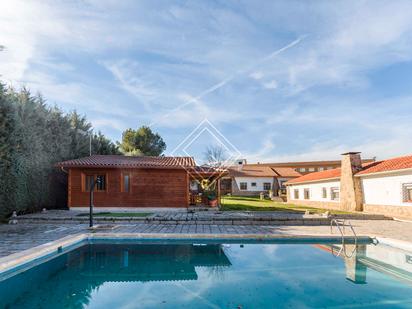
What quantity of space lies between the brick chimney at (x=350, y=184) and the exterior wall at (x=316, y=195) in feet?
3.72

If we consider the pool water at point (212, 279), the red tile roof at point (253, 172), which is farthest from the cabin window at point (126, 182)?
the red tile roof at point (253, 172)

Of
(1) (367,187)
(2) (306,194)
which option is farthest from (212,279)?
(2) (306,194)

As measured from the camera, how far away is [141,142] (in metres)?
34.8

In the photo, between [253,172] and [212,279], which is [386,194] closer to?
[212,279]

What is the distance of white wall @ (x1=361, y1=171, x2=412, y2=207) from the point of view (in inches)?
586

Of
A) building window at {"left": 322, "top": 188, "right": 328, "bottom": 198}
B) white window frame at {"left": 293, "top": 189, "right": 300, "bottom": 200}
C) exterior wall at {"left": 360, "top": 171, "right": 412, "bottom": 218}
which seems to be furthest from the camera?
white window frame at {"left": 293, "top": 189, "right": 300, "bottom": 200}

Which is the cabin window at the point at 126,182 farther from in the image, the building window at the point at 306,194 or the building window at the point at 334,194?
the building window at the point at 306,194

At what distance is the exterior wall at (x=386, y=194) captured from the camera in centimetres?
1472

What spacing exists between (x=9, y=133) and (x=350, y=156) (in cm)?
2008

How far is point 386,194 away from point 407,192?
1.29 m

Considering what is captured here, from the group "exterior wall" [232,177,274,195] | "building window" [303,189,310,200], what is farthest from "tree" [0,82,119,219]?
"exterior wall" [232,177,274,195]

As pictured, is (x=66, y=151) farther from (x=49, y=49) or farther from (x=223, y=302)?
(x=223, y=302)
